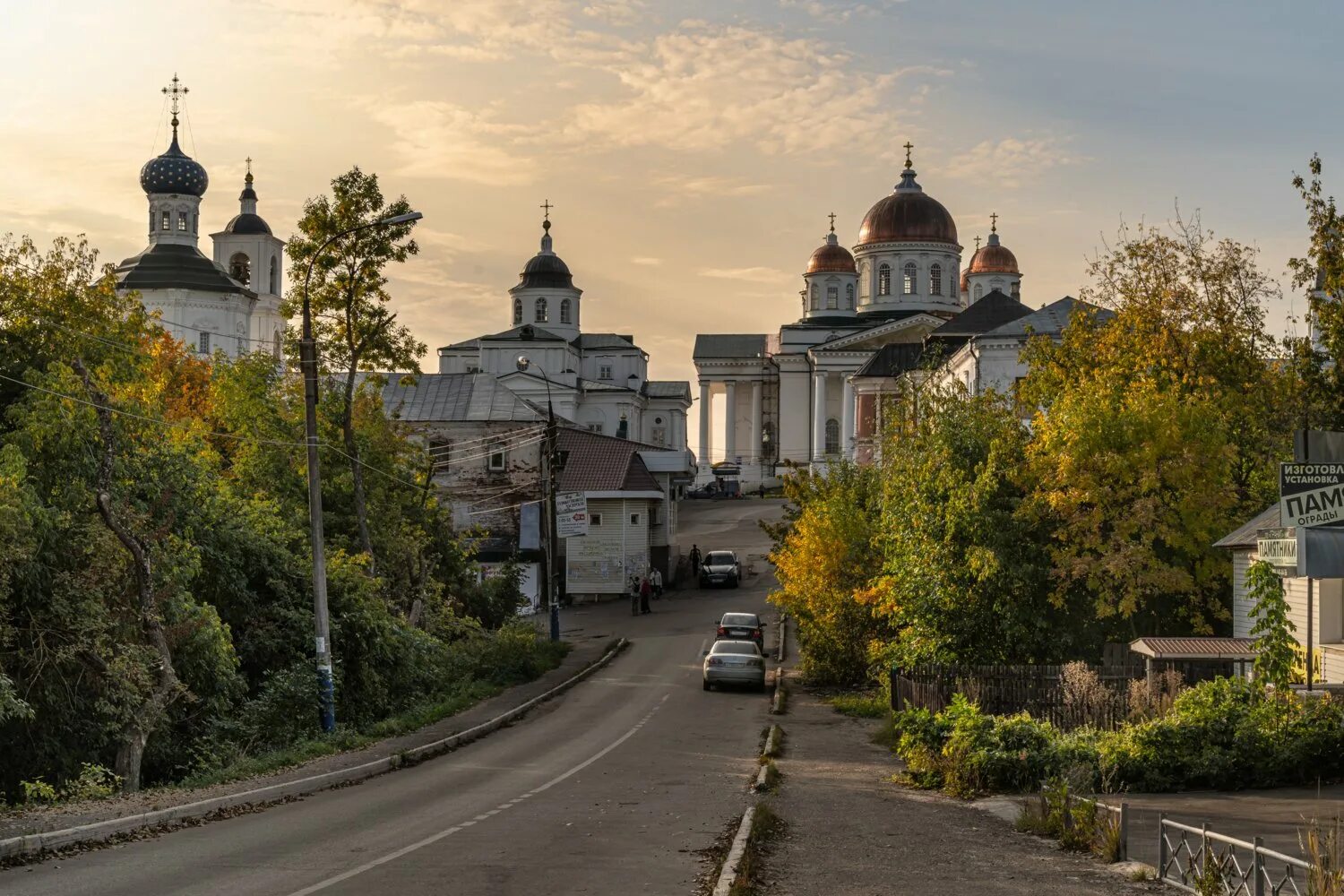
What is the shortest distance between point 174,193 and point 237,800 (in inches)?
3776

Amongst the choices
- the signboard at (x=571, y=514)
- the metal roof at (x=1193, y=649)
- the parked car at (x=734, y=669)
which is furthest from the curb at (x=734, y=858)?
the signboard at (x=571, y=514)

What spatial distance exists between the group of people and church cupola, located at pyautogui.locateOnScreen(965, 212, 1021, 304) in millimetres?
60276

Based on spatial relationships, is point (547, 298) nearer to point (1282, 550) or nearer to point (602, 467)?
point (602, 467)

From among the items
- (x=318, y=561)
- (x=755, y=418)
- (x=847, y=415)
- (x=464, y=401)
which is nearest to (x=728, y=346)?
(x=755, y=418)

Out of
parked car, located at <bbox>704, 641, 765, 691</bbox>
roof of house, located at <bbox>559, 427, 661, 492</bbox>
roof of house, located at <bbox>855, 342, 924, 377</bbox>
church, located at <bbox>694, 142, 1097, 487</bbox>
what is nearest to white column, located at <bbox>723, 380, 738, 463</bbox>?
church, located at <bbox>694, 142, 1097, 487</bbox>

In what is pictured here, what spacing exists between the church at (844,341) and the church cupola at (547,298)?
541 inches

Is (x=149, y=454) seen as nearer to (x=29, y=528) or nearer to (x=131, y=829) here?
(x=29, y=528)

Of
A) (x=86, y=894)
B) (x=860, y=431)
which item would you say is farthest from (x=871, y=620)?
(x=860, y=431)

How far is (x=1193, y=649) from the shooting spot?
2248 cm

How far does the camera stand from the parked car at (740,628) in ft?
145

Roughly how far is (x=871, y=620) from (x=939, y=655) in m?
9.51

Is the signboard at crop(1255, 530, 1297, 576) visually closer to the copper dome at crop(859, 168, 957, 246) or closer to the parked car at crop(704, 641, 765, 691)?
the parked car at crop(704, 641, 765, 691)

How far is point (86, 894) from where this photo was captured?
1210 cm

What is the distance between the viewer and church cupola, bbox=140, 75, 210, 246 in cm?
10612
